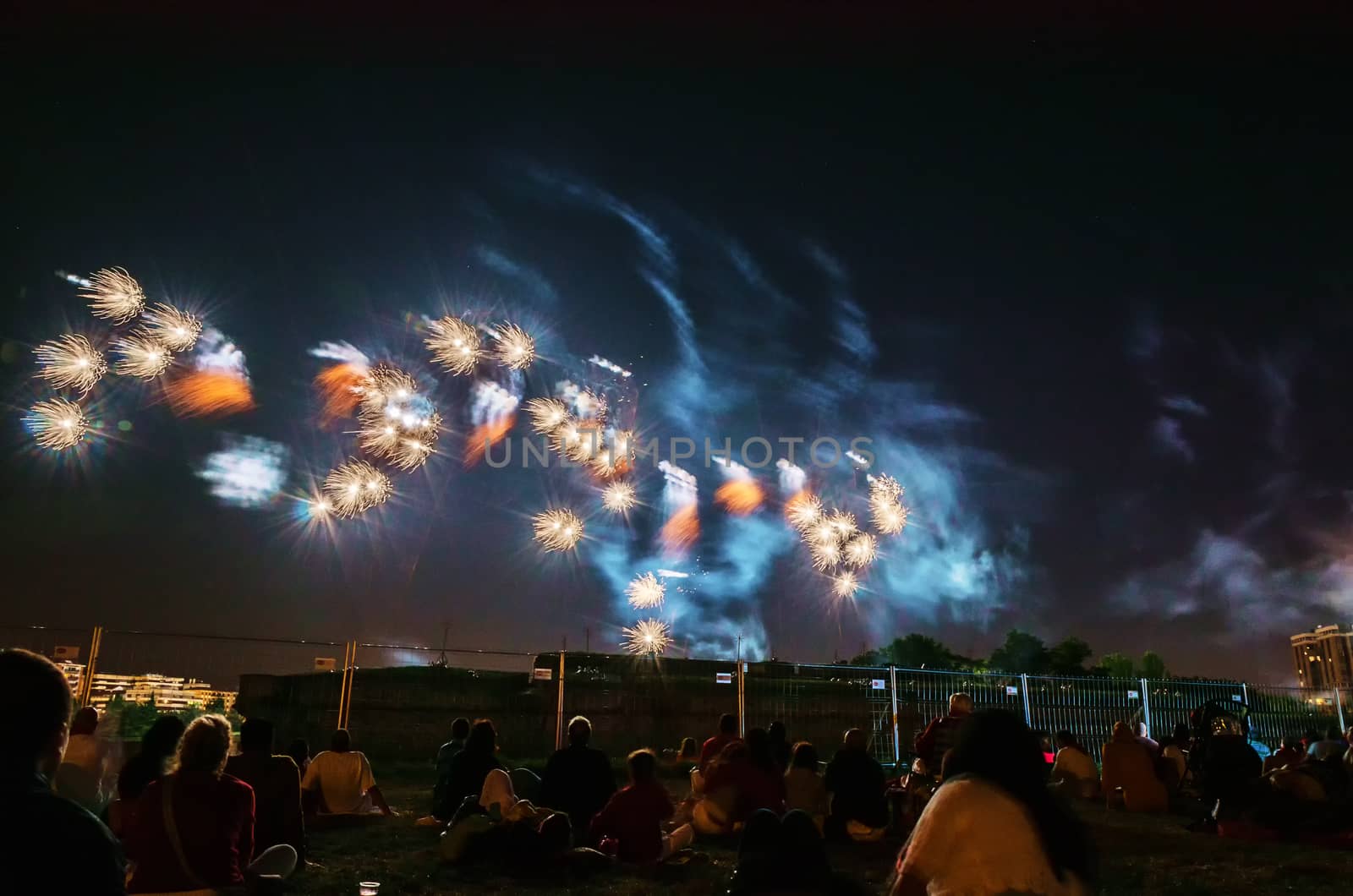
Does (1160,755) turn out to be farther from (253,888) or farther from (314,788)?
(253,888)

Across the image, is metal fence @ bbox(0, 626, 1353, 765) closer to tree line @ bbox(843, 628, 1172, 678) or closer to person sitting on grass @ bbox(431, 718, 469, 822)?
person sitting on grass @ bbox(431, 718, 469, 822)

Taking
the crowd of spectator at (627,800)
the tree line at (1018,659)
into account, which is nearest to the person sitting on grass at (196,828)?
the crowd of spectator at (627,800)

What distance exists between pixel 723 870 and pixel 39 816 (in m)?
8.75

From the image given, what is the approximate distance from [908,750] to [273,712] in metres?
16.2

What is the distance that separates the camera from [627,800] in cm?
1038

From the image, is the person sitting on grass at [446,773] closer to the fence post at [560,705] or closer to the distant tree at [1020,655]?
the fence post at [560,705]

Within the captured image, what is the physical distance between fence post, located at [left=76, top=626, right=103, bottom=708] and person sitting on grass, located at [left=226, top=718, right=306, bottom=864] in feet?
32.6

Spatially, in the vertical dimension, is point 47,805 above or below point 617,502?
below

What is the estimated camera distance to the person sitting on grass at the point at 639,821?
10.3 m

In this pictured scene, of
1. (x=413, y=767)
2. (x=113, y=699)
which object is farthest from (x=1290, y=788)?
(x=113, y=699)

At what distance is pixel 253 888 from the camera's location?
208 inches

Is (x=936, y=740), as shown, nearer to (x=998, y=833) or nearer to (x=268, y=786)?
(x=268, y=786)

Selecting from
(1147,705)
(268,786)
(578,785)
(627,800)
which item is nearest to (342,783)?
(578,785)

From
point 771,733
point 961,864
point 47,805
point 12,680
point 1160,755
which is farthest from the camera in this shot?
point 1160,755
